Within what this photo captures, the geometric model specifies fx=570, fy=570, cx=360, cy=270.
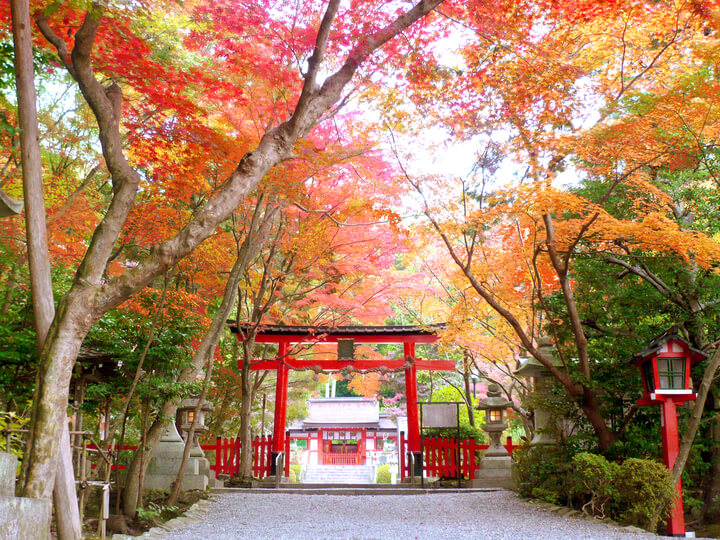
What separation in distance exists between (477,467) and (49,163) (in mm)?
10618

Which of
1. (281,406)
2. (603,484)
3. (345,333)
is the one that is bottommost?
(603,484)

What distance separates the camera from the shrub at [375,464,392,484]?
2211 centimetres

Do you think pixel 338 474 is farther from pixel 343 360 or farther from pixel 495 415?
pixel 495 415

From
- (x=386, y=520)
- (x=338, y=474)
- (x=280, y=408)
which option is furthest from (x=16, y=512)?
(x=338, y=474)

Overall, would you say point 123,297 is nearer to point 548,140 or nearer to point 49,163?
point 548,140

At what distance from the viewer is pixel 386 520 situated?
7703 mm

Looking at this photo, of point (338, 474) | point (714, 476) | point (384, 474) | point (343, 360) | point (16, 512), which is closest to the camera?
point (16, 512)

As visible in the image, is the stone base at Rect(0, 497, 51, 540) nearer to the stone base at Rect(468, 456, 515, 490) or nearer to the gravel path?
the gravel path

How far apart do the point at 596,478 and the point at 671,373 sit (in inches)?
60.7

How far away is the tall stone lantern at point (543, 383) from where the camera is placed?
29.8 feet

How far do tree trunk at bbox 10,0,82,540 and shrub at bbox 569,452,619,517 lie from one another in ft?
17.9

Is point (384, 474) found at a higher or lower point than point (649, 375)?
lower

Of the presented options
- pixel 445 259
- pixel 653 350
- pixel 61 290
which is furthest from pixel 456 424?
pixel 61 290

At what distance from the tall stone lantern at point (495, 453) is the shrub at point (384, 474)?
36.3 ft
